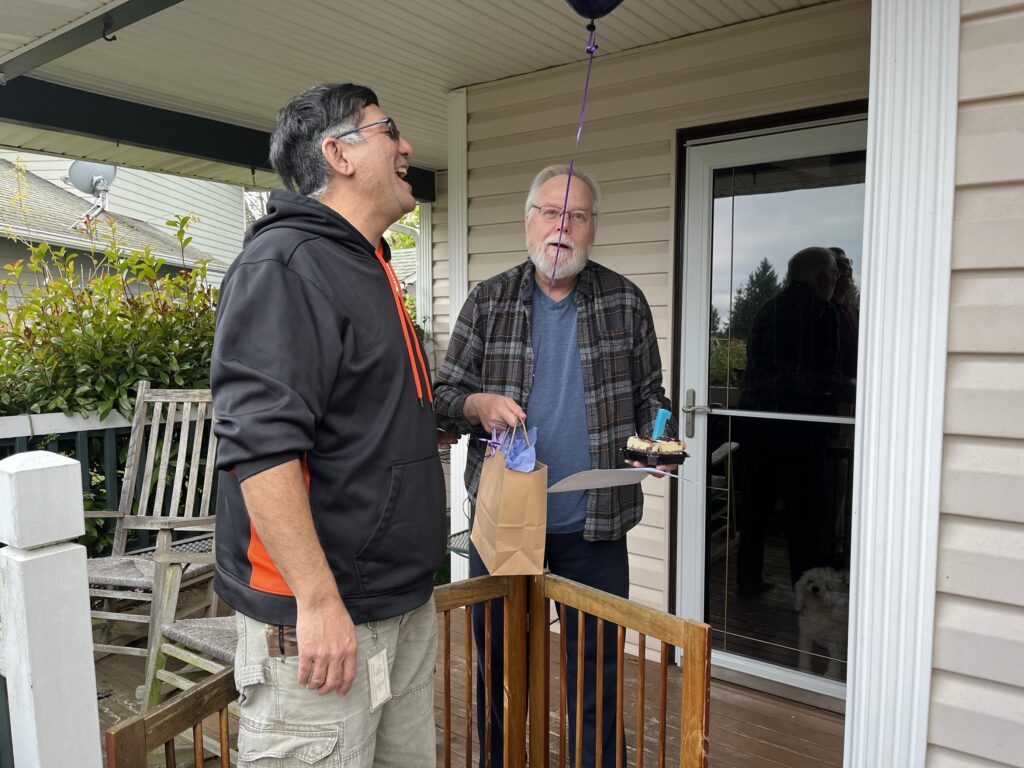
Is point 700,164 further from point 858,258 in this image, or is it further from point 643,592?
point 643,592

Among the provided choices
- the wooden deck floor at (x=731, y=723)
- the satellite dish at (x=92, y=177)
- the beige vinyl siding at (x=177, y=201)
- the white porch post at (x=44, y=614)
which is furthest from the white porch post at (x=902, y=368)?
the beige vinyl siding at (x=177, y=201)

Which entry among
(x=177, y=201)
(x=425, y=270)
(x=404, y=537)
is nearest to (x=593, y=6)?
(x=404, y=537)

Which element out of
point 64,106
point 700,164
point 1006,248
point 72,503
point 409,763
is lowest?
point 409,763

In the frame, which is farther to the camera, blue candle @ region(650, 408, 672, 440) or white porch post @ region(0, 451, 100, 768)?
blue candle @ region(650, 408, 672, 440)

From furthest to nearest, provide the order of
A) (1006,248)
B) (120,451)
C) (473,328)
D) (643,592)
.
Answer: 1. (120,451)
2. (643,592)
3. (473,328)
4. (1006,248)

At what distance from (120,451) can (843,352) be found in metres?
3.19

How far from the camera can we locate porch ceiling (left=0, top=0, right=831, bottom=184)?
2.61 m

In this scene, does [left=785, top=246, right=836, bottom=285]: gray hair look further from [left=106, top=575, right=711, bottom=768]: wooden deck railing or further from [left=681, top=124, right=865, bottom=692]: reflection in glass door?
[left=106, top=575, right=711, bottom=768]: wooden deck railing

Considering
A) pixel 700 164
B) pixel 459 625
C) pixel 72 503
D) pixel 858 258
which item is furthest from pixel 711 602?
pixel 72 503

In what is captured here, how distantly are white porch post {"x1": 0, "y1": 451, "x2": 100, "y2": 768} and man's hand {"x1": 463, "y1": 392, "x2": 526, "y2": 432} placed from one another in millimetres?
782

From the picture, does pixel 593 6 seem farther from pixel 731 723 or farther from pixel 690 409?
pixel 731 723

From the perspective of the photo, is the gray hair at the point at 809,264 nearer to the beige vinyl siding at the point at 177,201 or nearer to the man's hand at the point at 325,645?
the man's hand at the point at 325,645

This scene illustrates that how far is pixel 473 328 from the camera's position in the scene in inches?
74.1

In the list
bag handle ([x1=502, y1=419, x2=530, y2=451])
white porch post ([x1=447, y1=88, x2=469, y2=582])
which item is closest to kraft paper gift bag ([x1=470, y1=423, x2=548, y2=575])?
bag handle ([x1=502, y1=419, x2=530, y2=451])
